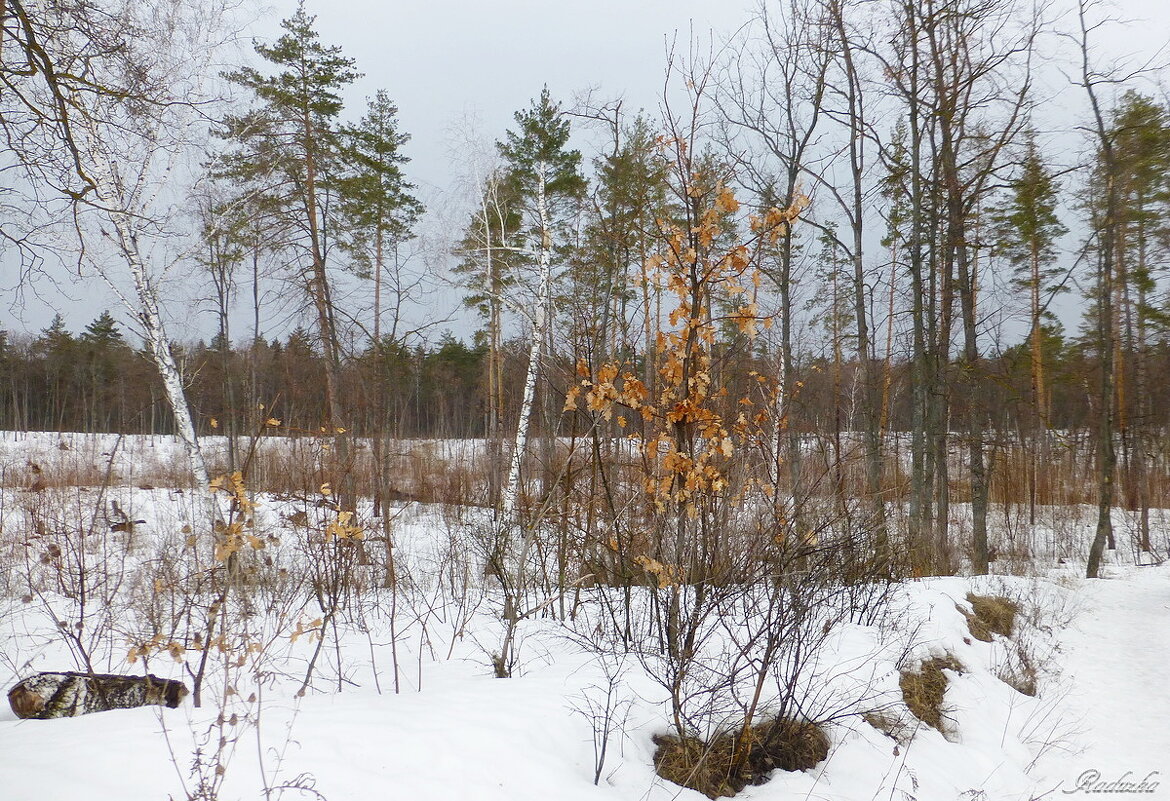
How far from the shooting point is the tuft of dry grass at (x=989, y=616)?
6414 mm

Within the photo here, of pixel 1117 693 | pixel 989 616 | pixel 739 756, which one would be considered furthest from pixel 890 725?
pixel 989 616

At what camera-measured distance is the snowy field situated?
2607 mm

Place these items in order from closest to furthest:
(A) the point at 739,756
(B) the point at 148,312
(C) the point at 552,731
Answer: (C) the point at 552,731 < (A) the point at 739,756 < (B) the point at 148,312

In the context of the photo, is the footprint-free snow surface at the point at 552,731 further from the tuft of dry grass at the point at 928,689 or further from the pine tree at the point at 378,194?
the pine tree at the point at 378,194

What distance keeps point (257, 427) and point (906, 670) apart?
495cm

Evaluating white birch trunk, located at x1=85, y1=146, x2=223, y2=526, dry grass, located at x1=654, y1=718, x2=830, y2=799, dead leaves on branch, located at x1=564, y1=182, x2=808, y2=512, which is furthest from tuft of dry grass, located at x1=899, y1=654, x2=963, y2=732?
white birch trunk, located at x1=85, y1=146, x2=223, y2=526

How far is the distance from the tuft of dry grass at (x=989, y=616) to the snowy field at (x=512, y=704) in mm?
108

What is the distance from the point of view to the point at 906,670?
482cm

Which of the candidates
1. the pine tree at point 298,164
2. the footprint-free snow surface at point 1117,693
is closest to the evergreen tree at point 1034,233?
the footprint-free snow surface at point 1117,693

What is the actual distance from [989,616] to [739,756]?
196 inches

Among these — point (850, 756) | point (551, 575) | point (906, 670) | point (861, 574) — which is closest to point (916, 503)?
point (861, 574)

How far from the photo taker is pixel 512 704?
3.42 metres

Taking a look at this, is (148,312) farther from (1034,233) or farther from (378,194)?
(1034,233)

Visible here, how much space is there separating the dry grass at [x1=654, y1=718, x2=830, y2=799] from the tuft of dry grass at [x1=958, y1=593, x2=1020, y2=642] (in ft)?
12.2
